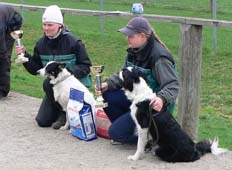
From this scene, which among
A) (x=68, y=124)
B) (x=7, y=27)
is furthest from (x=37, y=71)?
(x=7, y=27)

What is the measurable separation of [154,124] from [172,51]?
355 inches

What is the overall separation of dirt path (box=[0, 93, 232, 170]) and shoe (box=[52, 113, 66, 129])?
0.27ft

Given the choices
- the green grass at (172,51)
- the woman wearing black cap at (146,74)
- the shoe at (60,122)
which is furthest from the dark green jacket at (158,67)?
the green grass at (172,51)

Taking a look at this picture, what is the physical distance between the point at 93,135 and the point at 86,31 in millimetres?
11778

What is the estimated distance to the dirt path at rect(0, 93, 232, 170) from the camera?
561cm

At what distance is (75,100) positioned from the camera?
657cm

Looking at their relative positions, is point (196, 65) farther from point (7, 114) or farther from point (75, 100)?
point (7, 114)

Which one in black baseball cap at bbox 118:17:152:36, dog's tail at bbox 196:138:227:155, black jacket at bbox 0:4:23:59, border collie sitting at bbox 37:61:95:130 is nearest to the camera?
black baseball cap at bbox 118:17:152:36

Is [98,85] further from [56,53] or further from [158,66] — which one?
[56,53]

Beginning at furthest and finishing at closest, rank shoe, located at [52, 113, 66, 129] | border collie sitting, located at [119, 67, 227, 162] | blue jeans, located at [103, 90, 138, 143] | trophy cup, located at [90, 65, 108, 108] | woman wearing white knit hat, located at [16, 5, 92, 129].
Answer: shoe, located at [52, 113, 66, 129]
woman wearing white knit hat, located at [16, 5, 92, 129]
blue jeans, located at [103, 90, 138, 143]
trophy cup, located at [90, 65, 108, 108]
border collie sitting, located at [119, 67, 227, 162]

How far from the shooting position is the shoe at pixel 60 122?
23.2 feet

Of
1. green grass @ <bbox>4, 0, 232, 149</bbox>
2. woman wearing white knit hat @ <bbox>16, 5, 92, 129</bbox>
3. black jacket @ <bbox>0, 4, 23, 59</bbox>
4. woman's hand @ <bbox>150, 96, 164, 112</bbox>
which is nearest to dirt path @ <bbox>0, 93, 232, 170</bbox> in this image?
woman wearing white knit hat @ <bbox>16, 5, 92, 129</bbox>

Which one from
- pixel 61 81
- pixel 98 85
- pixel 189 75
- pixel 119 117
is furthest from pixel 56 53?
pixel 189 75

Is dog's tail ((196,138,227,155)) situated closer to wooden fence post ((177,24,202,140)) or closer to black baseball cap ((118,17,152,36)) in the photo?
wooden fence post ((177,24,202,140))
